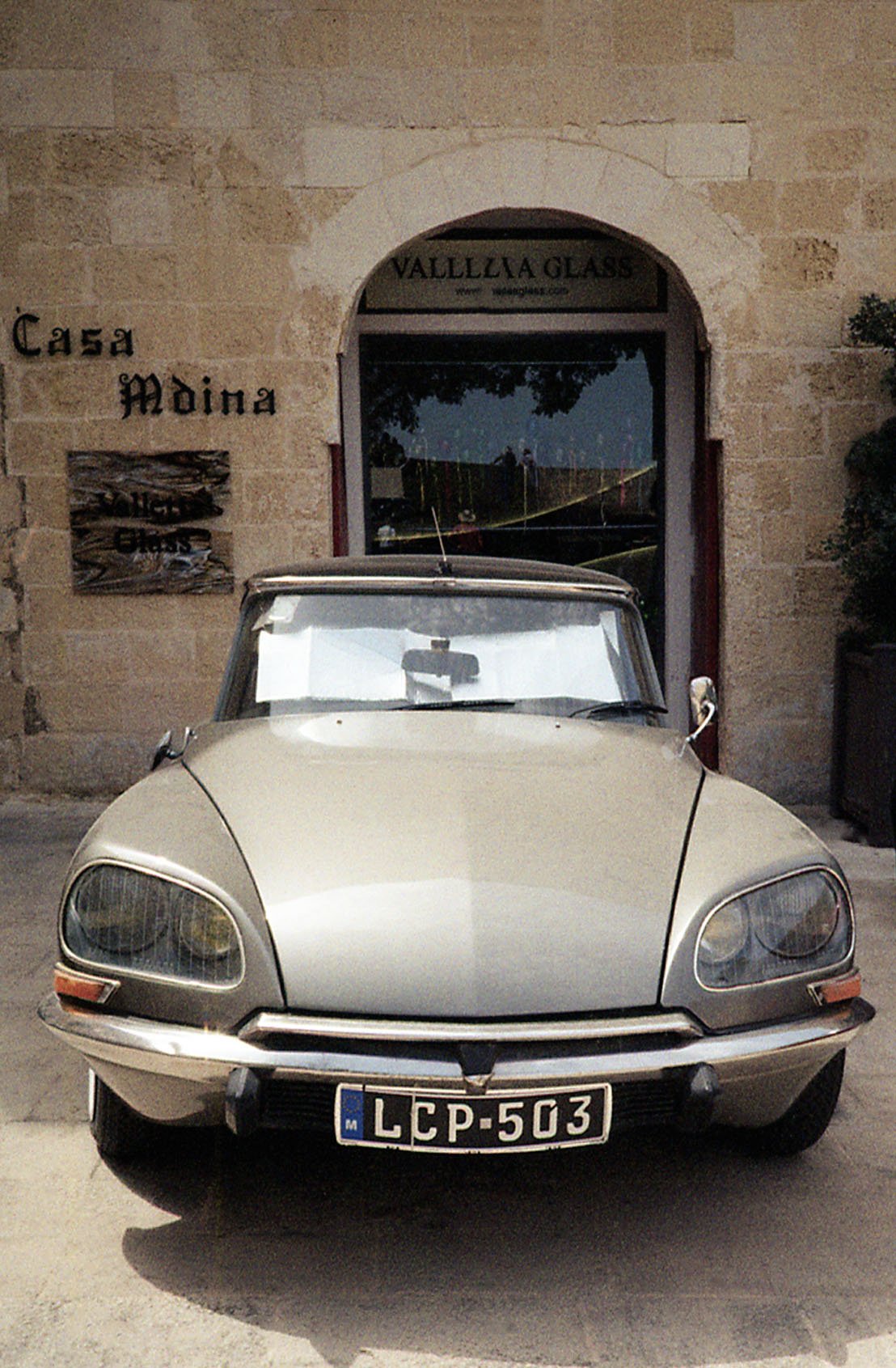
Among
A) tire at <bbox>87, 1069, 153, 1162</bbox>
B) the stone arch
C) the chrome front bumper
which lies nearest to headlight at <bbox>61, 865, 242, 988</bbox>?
the chrome front bumper

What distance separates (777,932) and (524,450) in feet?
21.5

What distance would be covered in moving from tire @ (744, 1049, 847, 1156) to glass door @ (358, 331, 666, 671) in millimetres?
5965

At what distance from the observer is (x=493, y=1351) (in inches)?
90.3

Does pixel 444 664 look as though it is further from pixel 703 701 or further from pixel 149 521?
pixel 149 521

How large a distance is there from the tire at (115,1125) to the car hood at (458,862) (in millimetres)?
685

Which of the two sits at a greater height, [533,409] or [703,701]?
[533,409]

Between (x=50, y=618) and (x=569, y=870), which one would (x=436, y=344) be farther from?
(x=569, y=870)

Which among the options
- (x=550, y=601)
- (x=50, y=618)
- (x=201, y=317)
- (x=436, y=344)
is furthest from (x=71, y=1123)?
(x=436, y=344)

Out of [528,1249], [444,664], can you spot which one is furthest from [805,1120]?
[444,664]

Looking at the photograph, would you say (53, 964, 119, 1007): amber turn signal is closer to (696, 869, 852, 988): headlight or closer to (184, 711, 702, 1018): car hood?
(184, 711, 702, 1018): car hood

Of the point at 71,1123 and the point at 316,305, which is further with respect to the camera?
the point at 316,305

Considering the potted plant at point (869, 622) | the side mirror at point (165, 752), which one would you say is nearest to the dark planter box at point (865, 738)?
the potted plant at point (869, 622)

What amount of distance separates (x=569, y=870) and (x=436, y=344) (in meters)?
6.63

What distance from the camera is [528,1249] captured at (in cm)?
264
